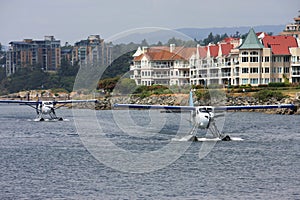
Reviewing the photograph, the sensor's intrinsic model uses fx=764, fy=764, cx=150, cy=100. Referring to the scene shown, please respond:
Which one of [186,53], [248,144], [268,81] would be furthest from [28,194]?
[186,53]

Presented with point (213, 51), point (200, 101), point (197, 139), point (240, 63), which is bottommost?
point (197, 139)

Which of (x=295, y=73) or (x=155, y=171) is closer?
(x=155, y=171)

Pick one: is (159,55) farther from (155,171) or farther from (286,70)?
(155,171)

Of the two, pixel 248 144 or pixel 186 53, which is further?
pixel 186 53

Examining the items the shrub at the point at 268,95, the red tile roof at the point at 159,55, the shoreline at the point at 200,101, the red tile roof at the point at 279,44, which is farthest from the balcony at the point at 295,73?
the red tile roof at the point at 159,55

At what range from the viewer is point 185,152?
131 ft

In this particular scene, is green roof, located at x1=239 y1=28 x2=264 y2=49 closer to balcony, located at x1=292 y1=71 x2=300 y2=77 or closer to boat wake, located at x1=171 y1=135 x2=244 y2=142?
balcony, located at x1=292 y1=71 x2=300 y2=77

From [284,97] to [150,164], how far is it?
158 feet

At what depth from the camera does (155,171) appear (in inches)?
1318

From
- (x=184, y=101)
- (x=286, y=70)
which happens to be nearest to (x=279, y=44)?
(x=286, y=70)

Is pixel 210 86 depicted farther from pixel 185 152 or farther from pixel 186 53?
pixel 185 152

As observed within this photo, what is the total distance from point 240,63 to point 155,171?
6542 centimetres

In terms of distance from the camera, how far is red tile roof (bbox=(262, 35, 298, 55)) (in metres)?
98.2

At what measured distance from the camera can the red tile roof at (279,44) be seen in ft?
322
